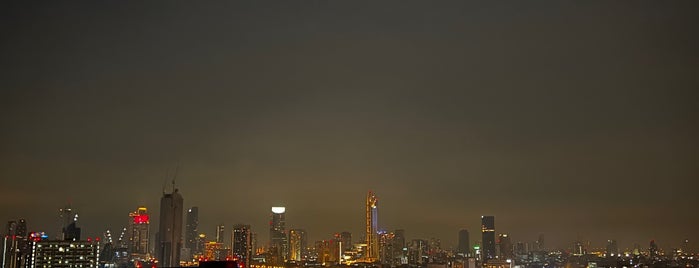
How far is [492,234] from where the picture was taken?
3838 centimetres

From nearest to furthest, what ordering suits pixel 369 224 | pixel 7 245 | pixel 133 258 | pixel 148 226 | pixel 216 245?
pixel 7 245 < pixel 133 258 < pixel 148 226 < pixel 216 245 < pixel 369 224

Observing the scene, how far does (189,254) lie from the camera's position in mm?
35688

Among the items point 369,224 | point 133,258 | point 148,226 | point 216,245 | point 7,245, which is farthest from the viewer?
point 369,224

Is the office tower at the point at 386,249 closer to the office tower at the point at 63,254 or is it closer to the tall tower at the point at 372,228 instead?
the tall tower at the point at 372,228

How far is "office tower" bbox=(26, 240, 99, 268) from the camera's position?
2114cm

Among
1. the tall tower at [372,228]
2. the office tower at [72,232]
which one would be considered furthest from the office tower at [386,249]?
the office tower at [72,232]

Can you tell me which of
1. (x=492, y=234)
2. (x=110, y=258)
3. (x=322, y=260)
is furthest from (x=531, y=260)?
(x=110, y=258)

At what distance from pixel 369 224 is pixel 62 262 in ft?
70.8

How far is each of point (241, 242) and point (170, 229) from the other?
9351mm

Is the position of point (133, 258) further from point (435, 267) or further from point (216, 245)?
point (435, 267)

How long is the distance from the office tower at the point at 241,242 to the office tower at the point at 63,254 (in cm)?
1241

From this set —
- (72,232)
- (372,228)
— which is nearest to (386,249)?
(372,228)

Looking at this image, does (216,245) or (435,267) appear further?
(216,245)

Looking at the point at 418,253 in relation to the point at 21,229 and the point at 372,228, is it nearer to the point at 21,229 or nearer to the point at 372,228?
the point at 372,228
